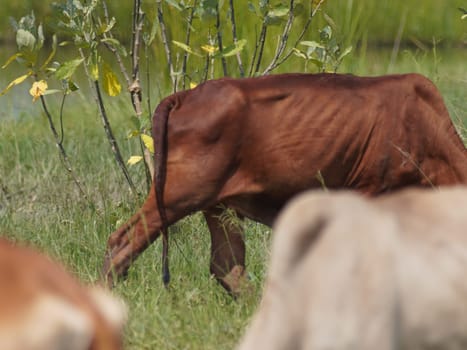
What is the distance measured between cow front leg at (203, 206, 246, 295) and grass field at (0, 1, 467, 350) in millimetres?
52

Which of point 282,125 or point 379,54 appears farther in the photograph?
point 379,54

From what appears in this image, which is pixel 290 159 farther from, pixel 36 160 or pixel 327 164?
pixel 36 160

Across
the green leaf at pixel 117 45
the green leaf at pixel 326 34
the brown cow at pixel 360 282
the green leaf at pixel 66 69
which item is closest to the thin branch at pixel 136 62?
the green leaf at pixel 117 45

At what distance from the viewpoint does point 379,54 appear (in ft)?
36.7

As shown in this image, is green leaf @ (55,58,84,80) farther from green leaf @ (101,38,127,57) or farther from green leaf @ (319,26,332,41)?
green leaf @ (319,26,332,41)

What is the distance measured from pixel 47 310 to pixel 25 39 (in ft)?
8.22

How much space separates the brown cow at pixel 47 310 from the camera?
1.92 metres

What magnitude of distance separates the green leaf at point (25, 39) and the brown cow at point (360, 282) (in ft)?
7.50

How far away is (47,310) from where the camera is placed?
6.37ft

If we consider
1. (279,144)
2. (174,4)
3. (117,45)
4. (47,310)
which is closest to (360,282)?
(47,310)

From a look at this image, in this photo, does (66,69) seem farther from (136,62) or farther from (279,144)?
(279,144)

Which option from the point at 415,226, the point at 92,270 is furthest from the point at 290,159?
the point at 415,226

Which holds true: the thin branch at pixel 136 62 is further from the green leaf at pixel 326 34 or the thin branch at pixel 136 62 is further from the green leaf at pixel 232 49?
the green leaf at pixel 326 34

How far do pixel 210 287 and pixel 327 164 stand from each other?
0.53 metres
